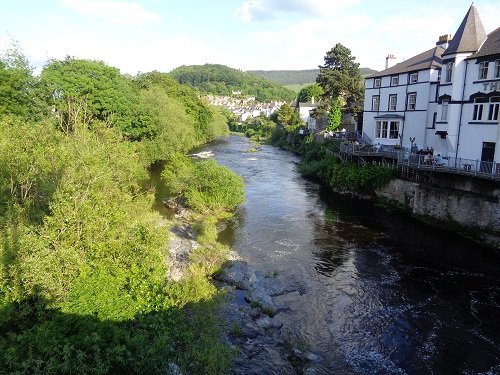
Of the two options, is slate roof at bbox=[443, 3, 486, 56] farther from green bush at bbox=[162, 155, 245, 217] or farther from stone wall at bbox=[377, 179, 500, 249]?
green bush at bbox=[162, 155, 245, 217]

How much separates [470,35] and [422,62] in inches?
351

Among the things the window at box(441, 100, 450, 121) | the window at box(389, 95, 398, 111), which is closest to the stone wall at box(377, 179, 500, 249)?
the window at box(441, 100, 450, 121)

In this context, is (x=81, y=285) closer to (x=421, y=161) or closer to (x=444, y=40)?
(x=421, y=161)

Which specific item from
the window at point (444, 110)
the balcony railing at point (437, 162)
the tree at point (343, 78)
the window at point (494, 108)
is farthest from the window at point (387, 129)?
the tree at point (343, 78)

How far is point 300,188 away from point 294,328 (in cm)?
2504

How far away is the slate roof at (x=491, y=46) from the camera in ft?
80.1

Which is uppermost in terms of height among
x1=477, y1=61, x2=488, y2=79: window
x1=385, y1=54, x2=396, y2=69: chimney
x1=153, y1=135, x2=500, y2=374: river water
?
x1=385, y1=54, x2=396, y2=69: chimney

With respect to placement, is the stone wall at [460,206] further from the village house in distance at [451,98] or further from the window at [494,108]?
the window at [494,108]

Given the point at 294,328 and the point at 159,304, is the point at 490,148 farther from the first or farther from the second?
the point at 159,304

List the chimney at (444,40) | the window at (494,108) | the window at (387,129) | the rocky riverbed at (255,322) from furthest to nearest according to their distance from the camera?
the window at (387,129) < the chimney at (444,40) < the window at (494,108) < the rocky riverbed at (255,322)

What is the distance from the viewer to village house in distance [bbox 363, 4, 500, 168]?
82.0 feet

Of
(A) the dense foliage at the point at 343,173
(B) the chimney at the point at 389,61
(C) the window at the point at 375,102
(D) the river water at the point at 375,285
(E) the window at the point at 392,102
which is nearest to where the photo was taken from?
(D) the river water at the point at 375,285

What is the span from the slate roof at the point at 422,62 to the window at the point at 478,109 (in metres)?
9.02

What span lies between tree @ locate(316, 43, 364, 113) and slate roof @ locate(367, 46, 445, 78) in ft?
51.6
